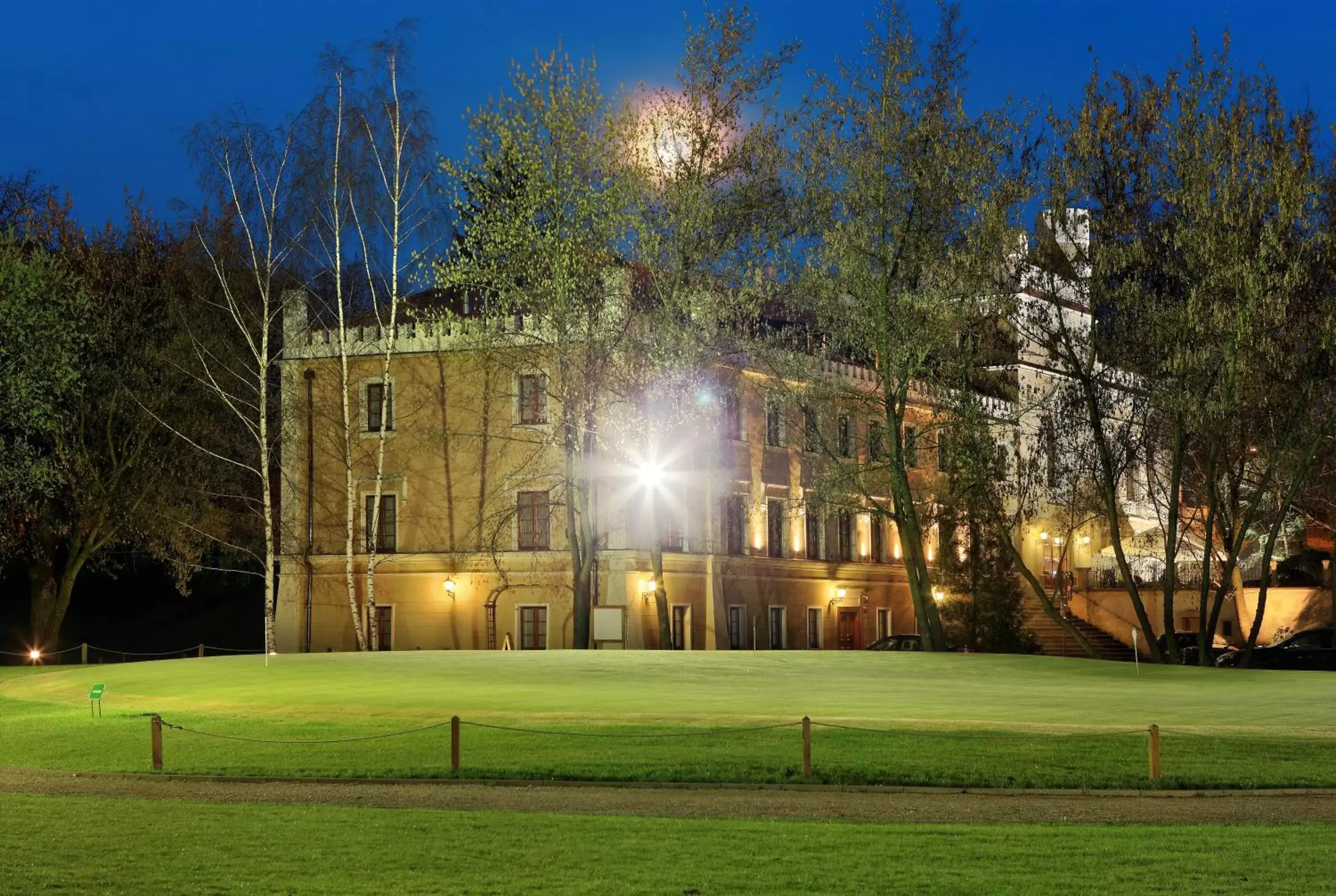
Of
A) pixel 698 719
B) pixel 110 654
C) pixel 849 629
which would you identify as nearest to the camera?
pixel 698 719

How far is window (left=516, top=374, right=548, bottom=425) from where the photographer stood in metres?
49.9

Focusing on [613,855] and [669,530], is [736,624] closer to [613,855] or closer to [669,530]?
[669,530]

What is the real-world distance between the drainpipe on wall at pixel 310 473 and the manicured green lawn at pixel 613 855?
33935 mm

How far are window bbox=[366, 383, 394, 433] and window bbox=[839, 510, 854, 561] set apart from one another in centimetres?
1701

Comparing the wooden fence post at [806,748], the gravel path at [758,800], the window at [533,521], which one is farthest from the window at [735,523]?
the gravel path at [758,800]

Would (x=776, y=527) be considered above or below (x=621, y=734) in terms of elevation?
above

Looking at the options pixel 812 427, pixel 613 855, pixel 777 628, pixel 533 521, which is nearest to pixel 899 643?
pixel 777 628

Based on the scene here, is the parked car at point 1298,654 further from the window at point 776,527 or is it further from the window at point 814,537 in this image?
the window at point 776,527

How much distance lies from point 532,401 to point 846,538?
15.2 m

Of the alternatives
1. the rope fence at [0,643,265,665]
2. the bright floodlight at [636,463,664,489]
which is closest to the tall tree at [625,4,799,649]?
the bright floodlight at [636,463,664,489]

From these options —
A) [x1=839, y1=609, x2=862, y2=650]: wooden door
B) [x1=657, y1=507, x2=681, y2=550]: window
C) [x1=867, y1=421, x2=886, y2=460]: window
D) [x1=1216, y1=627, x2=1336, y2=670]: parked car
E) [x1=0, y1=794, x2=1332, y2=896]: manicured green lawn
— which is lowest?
[x1=0, y1=794, x2=1332, y2=896]: manicured green lawn

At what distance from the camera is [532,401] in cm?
5041

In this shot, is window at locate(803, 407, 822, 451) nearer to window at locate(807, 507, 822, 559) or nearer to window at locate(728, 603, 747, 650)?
window at locate(728, 603, 747, 650)

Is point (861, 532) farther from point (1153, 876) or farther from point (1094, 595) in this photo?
point (1153, 876)
